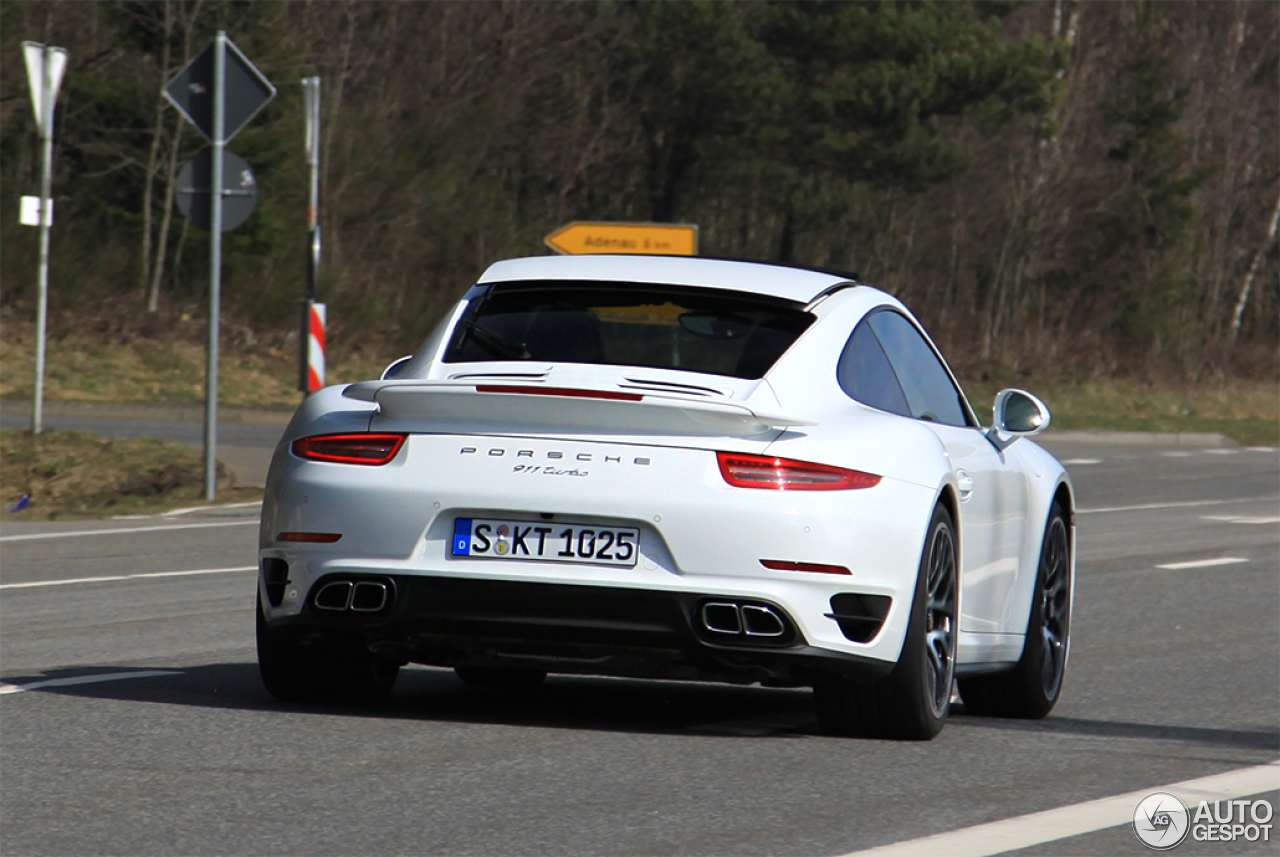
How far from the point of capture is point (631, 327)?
6.79m

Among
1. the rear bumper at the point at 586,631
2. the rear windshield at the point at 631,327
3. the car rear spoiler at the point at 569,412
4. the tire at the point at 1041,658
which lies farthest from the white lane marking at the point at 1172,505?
the car rear spoiler at the point at 569,412

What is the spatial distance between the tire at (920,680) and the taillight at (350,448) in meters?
1.49

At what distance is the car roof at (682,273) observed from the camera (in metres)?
6.84

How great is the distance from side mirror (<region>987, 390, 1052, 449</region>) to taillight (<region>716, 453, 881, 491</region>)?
161cm

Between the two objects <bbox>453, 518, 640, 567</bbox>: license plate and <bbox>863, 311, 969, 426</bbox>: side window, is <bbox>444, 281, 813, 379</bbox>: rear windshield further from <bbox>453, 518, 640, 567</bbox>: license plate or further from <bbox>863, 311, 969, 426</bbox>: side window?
<bbox>453, 518, 640, 567</bbox>: license plate

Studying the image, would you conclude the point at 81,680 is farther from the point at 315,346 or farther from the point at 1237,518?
the point at 315,346

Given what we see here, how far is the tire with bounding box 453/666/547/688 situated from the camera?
24.9 feet

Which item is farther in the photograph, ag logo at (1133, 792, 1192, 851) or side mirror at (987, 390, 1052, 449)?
side mirror at (987, 390, 1052, 449)

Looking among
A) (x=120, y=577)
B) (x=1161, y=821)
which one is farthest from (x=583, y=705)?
(x=120, y=577)

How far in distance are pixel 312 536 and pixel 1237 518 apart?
46.3 ft

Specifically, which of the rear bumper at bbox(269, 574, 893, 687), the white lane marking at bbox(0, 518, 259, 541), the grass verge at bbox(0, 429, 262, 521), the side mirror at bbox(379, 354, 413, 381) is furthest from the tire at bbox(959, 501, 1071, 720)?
the grass verge at bbox(0, 429, 262, 521)

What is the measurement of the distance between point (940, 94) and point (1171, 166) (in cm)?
1481

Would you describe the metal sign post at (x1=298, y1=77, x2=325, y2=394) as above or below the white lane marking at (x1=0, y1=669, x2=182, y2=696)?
below

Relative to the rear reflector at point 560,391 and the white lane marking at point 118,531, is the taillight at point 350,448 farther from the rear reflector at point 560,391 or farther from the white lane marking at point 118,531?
the white lane marking at point 118,531
